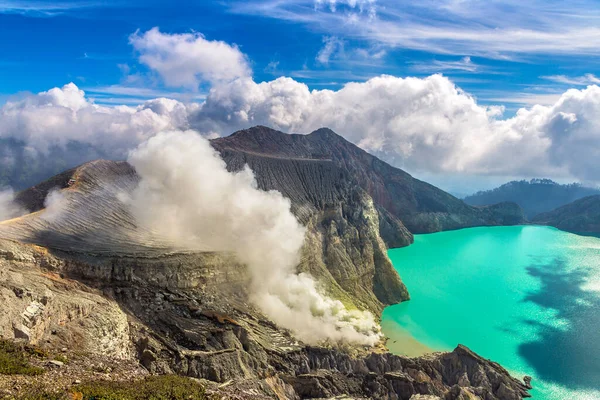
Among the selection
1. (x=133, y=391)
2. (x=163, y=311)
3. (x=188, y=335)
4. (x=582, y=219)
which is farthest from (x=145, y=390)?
(x=582, y=219)

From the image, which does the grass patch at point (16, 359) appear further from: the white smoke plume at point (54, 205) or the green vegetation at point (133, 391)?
the white smoke plume at point (54, 205)

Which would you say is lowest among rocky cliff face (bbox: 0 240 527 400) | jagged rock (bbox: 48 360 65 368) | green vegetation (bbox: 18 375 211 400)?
green vegetation (bbox: 18 375 211 400)

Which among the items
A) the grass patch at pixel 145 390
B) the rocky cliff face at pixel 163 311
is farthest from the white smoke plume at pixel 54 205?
the grass patch at pixel 145 390

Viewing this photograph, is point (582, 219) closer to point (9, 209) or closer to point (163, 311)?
point (163, 311)

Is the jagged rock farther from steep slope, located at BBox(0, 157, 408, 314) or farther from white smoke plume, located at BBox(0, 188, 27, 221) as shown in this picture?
white smoke plume, located at BBox(0, 188, 27, 221)

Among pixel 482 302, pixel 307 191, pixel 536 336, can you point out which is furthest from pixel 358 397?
pixel 307 191

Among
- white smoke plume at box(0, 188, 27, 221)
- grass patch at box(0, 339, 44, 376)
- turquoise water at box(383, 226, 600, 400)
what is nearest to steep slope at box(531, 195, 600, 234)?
turquoise water at box(383, 226, 600, 400)
